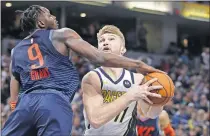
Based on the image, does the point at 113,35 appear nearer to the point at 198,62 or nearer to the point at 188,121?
the point at 188,121

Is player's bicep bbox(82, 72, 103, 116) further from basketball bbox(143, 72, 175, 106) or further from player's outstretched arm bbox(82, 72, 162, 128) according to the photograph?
basketball bbox(143, 72, 175, 106)

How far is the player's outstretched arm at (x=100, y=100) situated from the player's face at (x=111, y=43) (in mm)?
342

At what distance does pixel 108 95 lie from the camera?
217 inches

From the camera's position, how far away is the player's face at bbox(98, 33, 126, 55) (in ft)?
18.7

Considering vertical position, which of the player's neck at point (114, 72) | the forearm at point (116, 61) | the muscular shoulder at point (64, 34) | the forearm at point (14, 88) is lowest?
the forearm at point (14, 88)

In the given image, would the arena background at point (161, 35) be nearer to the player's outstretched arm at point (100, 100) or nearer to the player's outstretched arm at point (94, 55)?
the player's outstretched arm at point (100, 100)

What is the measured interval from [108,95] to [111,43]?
24.1 inches

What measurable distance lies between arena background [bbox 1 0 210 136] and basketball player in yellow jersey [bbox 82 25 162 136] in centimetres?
898

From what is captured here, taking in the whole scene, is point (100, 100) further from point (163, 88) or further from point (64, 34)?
point (64, 34)

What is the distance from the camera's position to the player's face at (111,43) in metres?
5.70

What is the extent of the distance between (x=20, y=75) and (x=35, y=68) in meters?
0.28

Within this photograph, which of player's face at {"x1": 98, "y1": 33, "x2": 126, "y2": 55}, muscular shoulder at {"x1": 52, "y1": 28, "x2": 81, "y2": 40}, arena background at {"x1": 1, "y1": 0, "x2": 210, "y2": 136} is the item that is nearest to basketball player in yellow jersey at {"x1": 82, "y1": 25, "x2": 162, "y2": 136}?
player's face at {"x1": 98, "y1": 33, "x2": 126, "y2": 55}

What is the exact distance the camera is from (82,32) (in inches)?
880

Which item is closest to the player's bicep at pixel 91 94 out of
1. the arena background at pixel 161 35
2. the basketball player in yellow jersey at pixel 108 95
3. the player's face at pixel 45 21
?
the basketball player in yellow jersey at pixel 108 95
